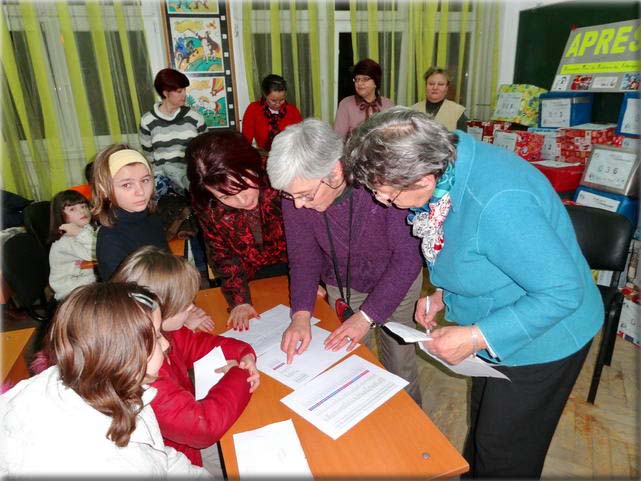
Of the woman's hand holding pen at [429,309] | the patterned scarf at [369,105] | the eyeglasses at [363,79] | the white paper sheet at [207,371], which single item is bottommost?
the white paper sheet at [207,371]

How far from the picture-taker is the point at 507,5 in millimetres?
4258

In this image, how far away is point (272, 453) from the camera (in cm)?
99

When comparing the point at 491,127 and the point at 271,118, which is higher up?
the point at 271,118

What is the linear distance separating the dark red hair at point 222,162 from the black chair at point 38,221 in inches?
80.0

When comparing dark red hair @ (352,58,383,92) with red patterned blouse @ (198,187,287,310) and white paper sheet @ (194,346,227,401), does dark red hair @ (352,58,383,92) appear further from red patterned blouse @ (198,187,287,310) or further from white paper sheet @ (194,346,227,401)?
white paper sheet @ (194,346,227,401)

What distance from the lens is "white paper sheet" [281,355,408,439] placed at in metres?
1.06

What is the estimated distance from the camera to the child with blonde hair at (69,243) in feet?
8.38

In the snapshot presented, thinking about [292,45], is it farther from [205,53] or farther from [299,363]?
[299,363]

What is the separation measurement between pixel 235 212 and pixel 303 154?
0.54 meters

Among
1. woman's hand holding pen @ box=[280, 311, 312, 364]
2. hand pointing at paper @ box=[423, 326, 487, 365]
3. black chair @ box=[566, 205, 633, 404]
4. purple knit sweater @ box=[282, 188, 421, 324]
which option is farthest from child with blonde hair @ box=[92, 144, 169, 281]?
black chair @ box=[566, 205, 633, 404]

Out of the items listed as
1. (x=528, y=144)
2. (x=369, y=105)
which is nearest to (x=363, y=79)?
(x=369, y=105)

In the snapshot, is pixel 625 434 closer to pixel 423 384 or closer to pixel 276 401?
pixel 423 384

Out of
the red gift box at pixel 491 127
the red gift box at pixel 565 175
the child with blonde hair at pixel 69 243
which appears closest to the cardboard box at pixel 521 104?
the red gift box at pixel 491 127

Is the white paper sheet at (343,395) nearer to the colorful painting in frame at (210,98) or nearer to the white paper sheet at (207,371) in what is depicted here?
the white paper sheet at (207,371)
